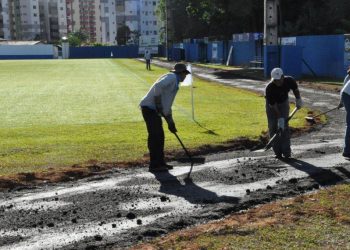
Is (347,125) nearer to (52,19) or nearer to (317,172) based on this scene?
(317,172)

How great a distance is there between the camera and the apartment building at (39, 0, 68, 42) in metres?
173

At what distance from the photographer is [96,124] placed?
52.0ft

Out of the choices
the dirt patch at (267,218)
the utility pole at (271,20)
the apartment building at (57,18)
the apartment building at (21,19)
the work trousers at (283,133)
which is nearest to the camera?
the dirt patch at (267,218)

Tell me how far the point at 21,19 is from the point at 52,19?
1123 centimetres

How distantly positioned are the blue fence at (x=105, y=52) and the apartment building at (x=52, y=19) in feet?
221

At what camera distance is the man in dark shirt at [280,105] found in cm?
975

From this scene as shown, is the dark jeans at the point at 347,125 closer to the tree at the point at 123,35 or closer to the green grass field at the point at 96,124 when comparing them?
the green grass field at the point at 96,124

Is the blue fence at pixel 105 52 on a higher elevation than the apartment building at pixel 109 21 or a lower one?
lower

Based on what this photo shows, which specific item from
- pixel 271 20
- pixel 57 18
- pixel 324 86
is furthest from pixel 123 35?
pixel 324 86

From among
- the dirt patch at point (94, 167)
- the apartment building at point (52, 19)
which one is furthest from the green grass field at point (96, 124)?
the apartment building at point (52, 19)

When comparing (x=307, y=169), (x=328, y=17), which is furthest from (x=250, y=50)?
(x=307, y=169)

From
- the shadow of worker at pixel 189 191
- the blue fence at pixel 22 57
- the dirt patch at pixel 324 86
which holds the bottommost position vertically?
the shadow of worker at pixel 189 191

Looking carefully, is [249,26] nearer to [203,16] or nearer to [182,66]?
[203,16]

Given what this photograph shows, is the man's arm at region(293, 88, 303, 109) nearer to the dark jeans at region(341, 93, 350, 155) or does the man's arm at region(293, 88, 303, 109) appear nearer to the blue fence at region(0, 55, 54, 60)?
the dark jeans at region(341, 93, 350, 155)
